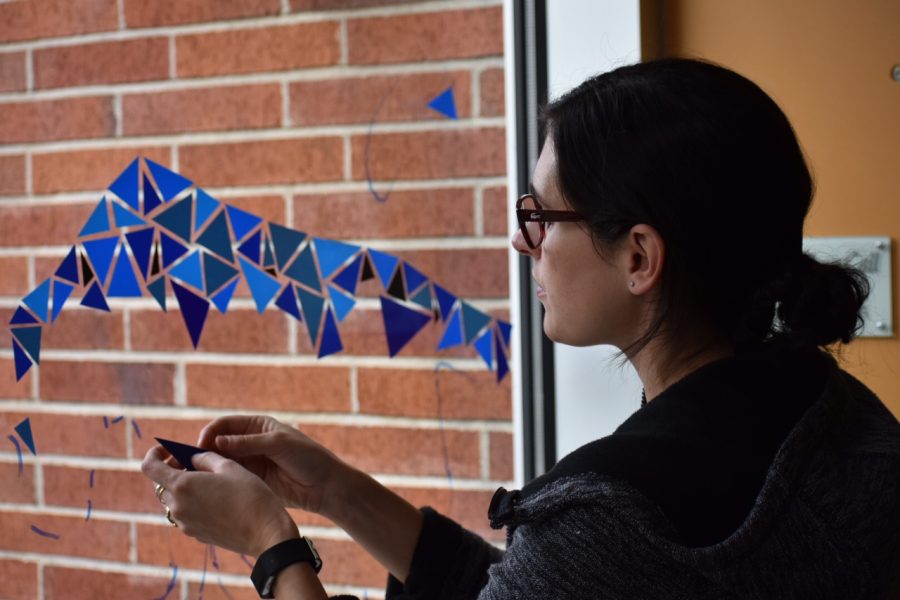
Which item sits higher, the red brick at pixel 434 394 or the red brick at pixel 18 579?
the red brick at pixel 434 394

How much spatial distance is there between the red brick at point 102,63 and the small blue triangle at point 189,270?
254 millimetres

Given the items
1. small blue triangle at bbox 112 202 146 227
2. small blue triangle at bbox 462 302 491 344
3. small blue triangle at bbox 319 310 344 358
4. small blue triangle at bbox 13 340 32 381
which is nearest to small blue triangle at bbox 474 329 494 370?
small blue triangle at bbox 462 302 491 344

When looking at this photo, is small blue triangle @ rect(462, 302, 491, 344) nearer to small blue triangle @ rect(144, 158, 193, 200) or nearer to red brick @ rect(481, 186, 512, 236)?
red brick @ rect(481, 186, 512, 236)

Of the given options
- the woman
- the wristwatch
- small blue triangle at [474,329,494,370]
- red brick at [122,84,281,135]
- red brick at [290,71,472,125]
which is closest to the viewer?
the woman

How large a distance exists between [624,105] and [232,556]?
813 millimetres

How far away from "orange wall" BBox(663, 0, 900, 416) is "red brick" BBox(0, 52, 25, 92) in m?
1.06

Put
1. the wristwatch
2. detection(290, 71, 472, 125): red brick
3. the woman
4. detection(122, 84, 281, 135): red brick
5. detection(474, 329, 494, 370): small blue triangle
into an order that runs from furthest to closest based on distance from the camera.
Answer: detection(474, 329, 494, 370): small blue triangle → detection(290, 71, 472, 125): red brick → detection(122, 84, 281, 135): red brick → the wristwatch → the woman

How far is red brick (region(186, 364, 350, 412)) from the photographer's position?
1364 millimetres

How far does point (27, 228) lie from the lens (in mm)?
1160

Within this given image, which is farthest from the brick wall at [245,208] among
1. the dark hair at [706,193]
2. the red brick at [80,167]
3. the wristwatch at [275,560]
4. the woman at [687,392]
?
the dark hair at [706,193]

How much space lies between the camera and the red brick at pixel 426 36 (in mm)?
1444

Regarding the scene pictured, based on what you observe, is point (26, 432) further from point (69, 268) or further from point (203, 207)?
point (203, 207)

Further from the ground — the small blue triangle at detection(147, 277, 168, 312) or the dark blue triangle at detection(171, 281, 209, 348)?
the small blue triangle at detection(147, 277, 168, 312)

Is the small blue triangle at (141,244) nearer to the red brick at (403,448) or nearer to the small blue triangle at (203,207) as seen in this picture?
the small blue triangle at (203,207)
